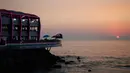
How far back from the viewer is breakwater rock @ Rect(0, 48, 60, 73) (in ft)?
191

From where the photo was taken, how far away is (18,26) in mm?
84750

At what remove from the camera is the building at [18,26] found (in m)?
78.6

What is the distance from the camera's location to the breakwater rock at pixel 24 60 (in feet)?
191

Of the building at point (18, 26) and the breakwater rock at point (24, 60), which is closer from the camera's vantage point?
the breakwater rock at point (24, 60)

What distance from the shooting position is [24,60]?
6456 centimetres

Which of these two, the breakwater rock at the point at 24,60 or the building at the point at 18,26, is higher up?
the building at the point at 18,26

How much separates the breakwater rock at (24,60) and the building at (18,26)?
30.7 feet

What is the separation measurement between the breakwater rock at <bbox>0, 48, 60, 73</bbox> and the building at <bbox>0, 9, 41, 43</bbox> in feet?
30.7

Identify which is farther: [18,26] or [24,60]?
[18,26]

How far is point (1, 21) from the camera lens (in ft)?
250

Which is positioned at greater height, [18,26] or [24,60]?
[18,26]

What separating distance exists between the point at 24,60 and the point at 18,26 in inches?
896

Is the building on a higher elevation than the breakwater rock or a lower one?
higher

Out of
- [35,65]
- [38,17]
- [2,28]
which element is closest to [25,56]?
[35,65]
